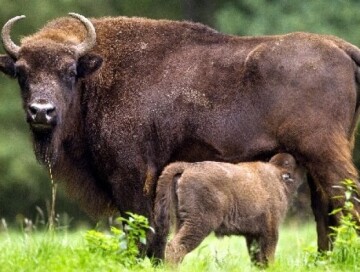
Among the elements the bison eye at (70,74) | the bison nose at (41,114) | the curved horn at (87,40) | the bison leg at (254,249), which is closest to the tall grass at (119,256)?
the bison leg at (254,249)

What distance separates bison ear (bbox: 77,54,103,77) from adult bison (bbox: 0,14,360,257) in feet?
0.04

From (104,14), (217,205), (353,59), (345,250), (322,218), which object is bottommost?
(104,14)

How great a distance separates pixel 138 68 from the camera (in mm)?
13086

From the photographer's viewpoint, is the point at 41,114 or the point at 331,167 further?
the point at 41,114

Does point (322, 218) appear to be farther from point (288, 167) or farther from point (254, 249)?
Answer: point (254, 249)

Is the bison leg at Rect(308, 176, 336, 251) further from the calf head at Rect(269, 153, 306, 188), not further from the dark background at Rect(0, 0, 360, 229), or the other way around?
the dark background at Rect(0, 0, 360, 229)

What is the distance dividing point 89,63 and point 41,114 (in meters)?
0.98

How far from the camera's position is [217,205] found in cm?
1094

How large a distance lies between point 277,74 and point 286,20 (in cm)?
1269

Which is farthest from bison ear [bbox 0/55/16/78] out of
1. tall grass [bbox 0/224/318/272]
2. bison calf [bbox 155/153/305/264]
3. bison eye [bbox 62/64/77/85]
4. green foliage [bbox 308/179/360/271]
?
green foliage [bbox 308/179/360/271]

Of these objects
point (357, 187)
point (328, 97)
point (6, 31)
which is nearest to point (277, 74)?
point (328, 97)

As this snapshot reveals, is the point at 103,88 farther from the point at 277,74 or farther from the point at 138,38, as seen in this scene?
the point at 277,74

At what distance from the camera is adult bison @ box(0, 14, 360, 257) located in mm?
12203

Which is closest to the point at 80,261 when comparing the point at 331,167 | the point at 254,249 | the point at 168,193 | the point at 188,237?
the point at 188,237
